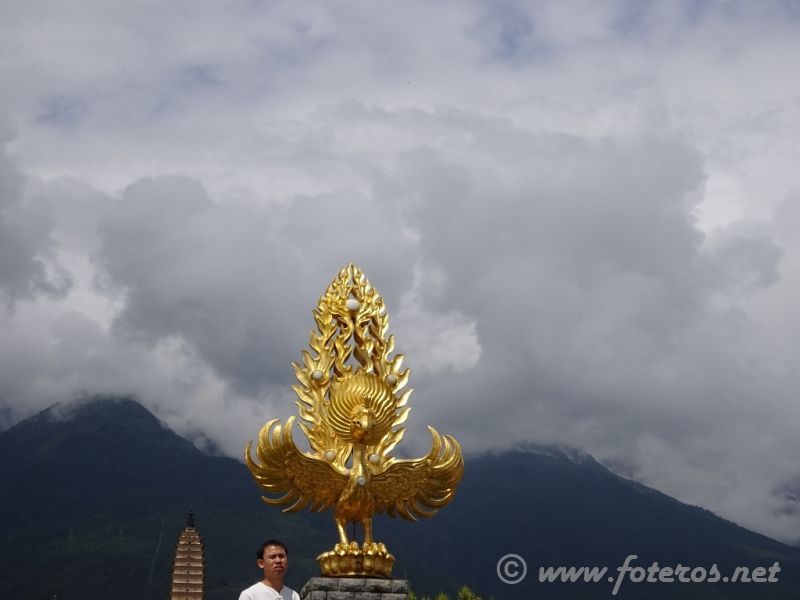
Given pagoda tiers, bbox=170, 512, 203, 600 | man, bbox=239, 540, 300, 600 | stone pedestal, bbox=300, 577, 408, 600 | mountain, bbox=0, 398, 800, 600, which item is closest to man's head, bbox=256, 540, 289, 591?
man, bbox=239, 540, 300, 600

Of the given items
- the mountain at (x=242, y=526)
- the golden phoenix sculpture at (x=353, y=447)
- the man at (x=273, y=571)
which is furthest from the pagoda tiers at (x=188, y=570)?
the mountain at (x=242, y=526)

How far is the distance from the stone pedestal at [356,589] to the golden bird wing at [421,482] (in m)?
1.30

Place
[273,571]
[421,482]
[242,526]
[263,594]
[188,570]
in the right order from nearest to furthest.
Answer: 1. [263,594]
2. [273,571]
3. [421,482]
4. [188,570]
5. [242,526]

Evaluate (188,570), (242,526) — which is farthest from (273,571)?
(242,526)

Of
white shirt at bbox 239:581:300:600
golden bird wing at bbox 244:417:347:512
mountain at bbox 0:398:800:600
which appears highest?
mountain at bbox 0:398:800:600

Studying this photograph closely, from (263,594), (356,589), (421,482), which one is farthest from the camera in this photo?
(421,482)

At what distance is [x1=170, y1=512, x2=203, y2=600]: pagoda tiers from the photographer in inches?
1093

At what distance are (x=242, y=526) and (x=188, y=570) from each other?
60.0m

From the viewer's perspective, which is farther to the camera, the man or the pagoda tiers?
the pagoda tiers

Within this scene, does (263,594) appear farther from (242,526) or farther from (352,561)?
(242,526)

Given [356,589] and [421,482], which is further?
[421,482]

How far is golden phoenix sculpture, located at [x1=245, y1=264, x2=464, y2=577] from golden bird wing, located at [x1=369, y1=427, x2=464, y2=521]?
0.6 inches

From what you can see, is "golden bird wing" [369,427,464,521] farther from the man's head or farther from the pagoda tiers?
the pagoda tiers

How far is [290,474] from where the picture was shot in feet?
59.6
